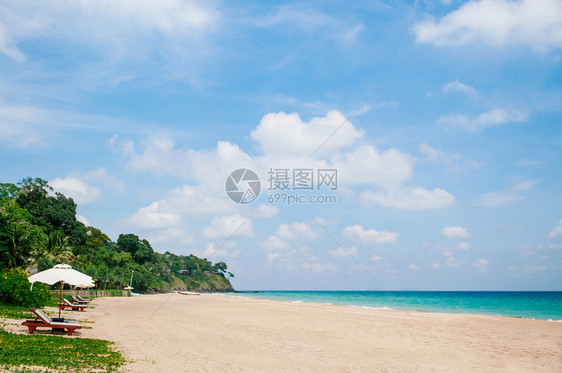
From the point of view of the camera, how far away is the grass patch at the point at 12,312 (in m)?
16.5

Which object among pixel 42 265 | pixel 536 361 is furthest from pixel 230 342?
pixel 42 265

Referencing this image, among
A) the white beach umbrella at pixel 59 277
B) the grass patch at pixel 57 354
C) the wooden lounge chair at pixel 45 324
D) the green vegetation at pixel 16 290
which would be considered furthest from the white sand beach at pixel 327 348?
the green vegetation at pixel 16 290

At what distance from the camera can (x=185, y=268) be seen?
544 feet

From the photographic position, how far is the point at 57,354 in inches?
385

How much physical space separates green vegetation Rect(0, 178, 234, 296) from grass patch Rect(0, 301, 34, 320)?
0.98m

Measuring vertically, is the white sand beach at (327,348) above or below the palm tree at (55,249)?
A: below

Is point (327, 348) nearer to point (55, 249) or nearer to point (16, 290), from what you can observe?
point (16, 290)

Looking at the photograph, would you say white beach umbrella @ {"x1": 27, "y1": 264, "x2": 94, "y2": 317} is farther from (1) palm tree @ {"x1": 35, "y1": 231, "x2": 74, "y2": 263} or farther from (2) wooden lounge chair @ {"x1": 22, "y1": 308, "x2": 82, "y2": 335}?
(1) palm tree @ {"x1": 35, "y1": 231, "x2": 74, "y2": 263}

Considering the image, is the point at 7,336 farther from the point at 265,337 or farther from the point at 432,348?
the point at 432,348

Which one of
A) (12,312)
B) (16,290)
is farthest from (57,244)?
(12,312)

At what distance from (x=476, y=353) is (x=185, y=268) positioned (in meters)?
161

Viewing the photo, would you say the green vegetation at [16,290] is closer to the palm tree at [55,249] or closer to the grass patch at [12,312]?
the grass patch at [12,312]

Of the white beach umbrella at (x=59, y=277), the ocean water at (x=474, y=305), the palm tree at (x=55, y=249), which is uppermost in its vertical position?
the palm tree at (x=55, y=249)

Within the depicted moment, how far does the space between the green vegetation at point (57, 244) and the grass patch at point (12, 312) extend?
3.21 ft
